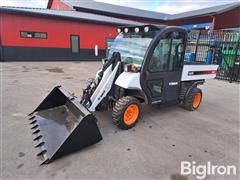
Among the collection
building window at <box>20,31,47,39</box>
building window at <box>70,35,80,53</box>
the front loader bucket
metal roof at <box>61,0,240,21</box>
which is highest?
metal roof at <box>61,0,240,21</box>

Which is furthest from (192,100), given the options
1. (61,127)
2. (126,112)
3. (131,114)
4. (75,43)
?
(75,43)

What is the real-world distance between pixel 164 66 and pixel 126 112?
1257mm

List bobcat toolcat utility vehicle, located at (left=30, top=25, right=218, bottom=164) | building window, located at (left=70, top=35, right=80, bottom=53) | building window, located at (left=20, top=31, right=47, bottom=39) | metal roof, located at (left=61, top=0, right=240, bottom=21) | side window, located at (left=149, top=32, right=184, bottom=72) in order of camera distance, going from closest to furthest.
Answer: bobcat toolcat utility vehicle, located at (left=30, top=25, right=218, bottom=164)
side window, located at (left=149, top=32, right=184, bottom=72)
building window, located at (left=20, top=31, right=47, bottom=39)
building window, located at (left=70, top=35, right=80, bottom=53)
metal roof, located at (left=61, top=0, right=240, bottom=21)

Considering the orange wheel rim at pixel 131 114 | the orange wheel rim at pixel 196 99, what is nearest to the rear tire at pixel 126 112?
the orange wheel rim at pixel 131 114

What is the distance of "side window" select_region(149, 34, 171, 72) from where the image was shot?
316 cm

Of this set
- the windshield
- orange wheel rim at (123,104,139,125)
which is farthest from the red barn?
orange wheel rim at (123,104,139,125)

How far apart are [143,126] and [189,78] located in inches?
66.8

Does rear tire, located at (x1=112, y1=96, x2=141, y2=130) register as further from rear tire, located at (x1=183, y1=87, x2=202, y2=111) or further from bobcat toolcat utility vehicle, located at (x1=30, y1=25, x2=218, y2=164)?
rear tire, located at (x1=183, y1=87, x2=202, y2=111)

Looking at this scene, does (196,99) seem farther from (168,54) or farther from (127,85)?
(127,85)

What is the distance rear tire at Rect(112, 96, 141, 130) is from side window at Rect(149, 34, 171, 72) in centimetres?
75

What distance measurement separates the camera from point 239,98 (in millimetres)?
5668

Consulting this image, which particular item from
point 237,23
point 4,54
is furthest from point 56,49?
point 237,23

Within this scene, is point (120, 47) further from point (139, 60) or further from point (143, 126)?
point (143, 126)

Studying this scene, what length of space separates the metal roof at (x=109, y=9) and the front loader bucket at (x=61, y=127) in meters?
17.3
